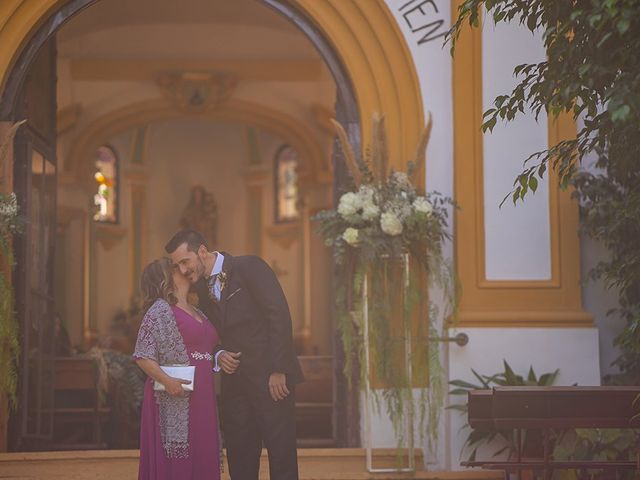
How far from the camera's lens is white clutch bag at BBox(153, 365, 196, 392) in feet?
25.9

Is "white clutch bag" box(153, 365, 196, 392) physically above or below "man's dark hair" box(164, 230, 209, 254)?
below

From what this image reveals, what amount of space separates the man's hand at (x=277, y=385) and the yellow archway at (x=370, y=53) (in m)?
3.31

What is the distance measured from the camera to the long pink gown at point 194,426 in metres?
7.91

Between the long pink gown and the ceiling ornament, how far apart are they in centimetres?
938

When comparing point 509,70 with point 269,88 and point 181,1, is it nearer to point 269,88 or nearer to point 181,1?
point 181,1

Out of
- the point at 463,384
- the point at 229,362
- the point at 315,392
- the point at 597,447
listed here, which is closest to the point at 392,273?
the point at 463,384

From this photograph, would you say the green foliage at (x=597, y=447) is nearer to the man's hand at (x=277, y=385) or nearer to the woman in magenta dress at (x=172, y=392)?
the man's hand at (x=277, y=385)

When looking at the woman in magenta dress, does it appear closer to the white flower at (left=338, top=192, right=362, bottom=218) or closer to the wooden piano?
the wooden piano

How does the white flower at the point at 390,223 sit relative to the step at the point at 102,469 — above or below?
above

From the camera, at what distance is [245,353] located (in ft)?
27.0

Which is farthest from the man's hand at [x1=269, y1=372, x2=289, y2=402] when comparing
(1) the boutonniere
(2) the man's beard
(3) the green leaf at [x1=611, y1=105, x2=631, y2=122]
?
(3) the green leaf at [x1=611, y1=105, x2=631, y2=122]

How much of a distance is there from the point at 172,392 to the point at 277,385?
65cm

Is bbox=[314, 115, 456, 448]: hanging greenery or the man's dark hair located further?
bbox=[314, 115, 456, 448]: hanging greenery

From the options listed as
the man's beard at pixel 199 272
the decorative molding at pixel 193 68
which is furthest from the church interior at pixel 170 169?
the man's beard at pixel 199 272
